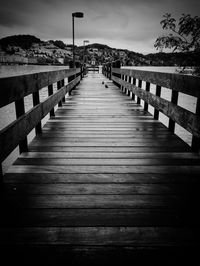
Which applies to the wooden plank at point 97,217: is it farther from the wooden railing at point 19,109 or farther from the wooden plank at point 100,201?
the wooden railing at point 19,109

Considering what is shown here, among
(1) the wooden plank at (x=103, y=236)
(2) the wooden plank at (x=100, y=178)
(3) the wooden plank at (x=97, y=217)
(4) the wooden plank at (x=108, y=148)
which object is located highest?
(4) the wooden plank at (x=108, y=148)

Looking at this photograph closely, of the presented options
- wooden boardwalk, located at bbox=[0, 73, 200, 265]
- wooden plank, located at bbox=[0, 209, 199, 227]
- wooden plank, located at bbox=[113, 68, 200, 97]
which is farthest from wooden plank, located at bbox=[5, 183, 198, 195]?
wooden plank, located at bbox=[113, 68, 200, 97]

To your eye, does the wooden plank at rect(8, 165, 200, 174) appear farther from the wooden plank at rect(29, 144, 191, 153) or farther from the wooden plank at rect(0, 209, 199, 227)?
the wooden plank at rect(0, 209, 199, 227)

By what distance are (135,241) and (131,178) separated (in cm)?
104

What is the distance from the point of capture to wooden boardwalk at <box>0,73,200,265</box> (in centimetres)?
168

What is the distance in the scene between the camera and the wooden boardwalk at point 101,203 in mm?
1682

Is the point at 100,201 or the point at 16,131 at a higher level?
the point at 16,131

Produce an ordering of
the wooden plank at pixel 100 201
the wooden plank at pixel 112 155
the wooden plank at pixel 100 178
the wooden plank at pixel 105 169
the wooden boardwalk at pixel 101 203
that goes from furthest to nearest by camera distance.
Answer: the wooden plank at pixel 112 155 < the wooden plank at pixel 105 169 < the wooden plank at pixel 100 178 < the wooden plank at pixel 100 201 < the wooden boardwalk at pixel 101 203

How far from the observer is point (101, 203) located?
7.38 feet

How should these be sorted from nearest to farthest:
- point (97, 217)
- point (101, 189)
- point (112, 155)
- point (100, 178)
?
1. point (97, 217)
2. point (101, 189)
3. point (100, 178)
4. point (112, 155)

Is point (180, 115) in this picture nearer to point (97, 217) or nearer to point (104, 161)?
point (104, 161)

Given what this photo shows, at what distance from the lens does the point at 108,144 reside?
3.98 meters

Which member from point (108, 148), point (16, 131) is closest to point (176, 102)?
point (108, 148)

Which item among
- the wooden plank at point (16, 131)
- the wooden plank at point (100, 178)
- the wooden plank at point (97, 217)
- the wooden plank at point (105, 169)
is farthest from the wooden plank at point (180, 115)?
the wooden plank at point (16, 131)
